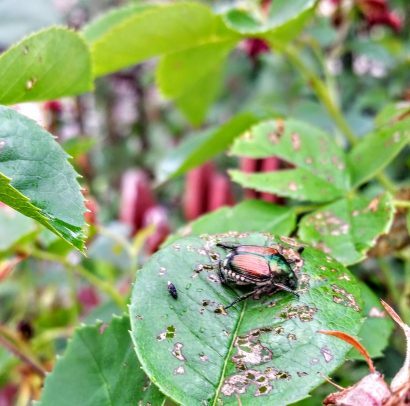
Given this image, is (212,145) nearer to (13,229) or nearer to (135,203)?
(13,229)

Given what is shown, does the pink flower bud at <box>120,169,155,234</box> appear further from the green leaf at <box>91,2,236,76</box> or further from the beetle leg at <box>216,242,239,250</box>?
the beetle leg at <box>216,242,239,250</box>

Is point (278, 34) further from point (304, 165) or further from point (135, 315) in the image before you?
point (135, 315)

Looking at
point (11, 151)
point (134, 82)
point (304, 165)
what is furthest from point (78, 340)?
point (134, 82)

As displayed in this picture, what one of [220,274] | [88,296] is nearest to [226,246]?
[220,274]

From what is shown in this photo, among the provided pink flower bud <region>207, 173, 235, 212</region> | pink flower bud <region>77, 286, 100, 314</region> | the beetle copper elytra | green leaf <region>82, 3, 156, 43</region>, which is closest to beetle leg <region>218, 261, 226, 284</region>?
the beetle copper elytra

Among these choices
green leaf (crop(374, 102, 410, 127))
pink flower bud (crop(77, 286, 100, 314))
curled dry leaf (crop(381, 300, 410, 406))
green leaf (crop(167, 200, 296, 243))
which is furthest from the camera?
pink flower bud (crop(77, 286, 100, 314))

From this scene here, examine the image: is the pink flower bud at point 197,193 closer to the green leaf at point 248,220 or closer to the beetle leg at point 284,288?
the green leaf at point 248,220

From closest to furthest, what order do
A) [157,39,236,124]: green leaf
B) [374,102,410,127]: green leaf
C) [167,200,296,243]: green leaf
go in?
[167,200,296,243]: green leaf < [374,102,410,127]: green leaf < [157,39,236,124]: green leaf
